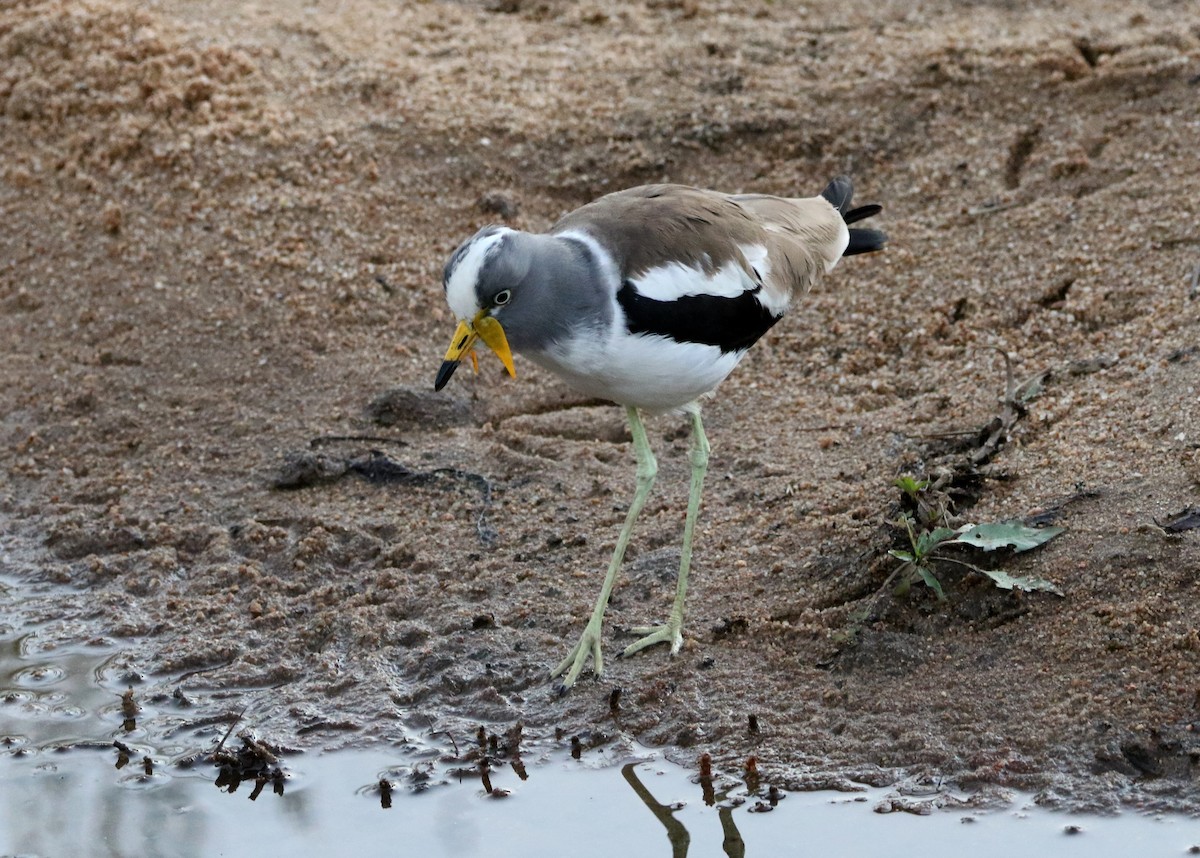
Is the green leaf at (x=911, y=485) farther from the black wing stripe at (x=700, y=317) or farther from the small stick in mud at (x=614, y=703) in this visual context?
the small stick in mud at (x=614, y=703)

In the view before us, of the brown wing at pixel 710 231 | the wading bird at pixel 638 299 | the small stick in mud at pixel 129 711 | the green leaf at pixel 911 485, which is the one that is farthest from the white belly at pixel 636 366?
the small stick in mud at pixel 129 711

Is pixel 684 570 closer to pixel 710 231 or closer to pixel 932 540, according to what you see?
pixel 932 540

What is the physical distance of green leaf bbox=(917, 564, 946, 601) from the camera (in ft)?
13.6

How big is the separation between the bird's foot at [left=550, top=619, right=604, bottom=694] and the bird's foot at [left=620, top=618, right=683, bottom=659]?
106 millimetres

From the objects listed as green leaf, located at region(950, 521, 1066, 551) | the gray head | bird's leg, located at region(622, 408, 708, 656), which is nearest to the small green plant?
green leaf, located at region(950, 521, 1066, 551)

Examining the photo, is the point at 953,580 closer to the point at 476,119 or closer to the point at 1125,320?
the point at 1125,320

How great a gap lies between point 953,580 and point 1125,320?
1786mm

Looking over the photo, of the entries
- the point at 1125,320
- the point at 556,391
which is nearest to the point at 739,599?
the point at 556,391

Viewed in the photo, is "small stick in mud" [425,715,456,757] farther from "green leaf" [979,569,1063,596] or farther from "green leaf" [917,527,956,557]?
"green leaf" [979,569,1063,596]

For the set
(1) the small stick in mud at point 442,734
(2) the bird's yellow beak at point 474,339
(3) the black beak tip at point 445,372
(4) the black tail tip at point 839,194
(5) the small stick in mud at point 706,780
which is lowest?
(1) the small stick in mud at point 442,734

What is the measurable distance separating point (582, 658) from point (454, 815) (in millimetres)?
673

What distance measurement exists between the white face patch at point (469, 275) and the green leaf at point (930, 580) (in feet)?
5.06

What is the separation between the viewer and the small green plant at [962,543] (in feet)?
13.6

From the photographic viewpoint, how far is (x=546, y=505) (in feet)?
17.2
